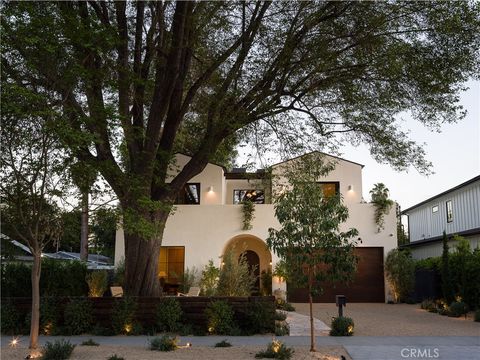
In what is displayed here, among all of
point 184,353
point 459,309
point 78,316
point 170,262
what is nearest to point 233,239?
point 170,262

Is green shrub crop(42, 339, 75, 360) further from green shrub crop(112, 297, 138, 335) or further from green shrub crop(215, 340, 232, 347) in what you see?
green shrub crop(112, 297, 138, 335)

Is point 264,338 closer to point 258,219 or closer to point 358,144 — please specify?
point 358,144

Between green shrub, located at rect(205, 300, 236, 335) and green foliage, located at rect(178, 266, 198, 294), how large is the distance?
24.9 feet

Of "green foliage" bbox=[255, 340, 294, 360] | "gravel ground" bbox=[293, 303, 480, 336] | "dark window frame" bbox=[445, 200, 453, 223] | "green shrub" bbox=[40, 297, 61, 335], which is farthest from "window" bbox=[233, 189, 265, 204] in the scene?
"green foliage" bbox=[255, 340, 294, 360]

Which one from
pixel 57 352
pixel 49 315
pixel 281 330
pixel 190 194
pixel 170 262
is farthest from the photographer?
pixel 190 194

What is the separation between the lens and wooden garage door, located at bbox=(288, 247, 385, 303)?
70.2 feet

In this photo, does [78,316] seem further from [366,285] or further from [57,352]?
[366,285]

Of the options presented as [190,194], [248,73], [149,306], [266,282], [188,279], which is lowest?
[149,306]

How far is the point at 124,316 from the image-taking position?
12094 mm

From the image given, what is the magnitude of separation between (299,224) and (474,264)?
9.44m

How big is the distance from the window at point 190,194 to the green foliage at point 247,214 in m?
2.63

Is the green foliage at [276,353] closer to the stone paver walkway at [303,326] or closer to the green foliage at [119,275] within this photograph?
the stone paver walkway at [303,326]

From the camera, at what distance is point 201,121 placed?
17062 mm

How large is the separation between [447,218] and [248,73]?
16.2 m
